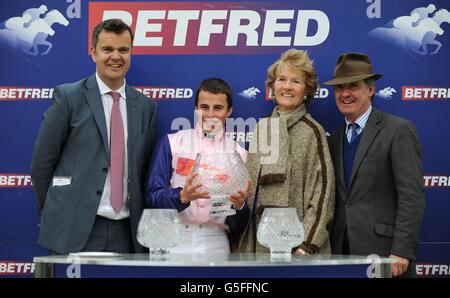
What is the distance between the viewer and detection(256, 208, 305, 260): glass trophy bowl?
10.4ft

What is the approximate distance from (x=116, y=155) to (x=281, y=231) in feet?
4.78

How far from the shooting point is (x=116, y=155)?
433 centimetres

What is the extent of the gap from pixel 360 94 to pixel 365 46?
20.6 inches

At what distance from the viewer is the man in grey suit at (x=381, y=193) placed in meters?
4.10

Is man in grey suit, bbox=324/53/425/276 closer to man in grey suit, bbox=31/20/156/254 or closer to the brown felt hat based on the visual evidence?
the brown felt hat

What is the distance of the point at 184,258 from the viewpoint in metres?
3.17

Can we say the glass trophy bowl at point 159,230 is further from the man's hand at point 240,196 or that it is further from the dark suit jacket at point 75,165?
the dark suit jacket at point 75,165

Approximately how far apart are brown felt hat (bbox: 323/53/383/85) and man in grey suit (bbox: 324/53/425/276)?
0.77ft

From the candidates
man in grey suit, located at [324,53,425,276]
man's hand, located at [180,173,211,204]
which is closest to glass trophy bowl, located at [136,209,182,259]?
man's hand, located at [180,173,211,204]

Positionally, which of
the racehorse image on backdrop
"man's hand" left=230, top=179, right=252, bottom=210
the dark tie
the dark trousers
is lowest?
Answer: the dark trousers

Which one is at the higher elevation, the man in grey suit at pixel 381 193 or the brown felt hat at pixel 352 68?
the brown felt hat at pixel 352 68

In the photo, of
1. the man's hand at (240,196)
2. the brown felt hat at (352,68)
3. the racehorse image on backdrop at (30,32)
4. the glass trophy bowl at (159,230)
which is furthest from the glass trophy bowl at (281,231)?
the racehorse image on backdrop at (30,32)

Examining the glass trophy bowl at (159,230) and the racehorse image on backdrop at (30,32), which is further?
the racehorse image on backdrop at (30,32)
